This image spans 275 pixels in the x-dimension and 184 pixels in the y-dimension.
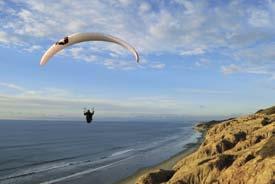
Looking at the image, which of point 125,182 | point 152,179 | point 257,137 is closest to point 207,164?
point 152,179

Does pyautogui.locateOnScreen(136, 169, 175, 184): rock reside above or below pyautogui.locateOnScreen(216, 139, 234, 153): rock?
below

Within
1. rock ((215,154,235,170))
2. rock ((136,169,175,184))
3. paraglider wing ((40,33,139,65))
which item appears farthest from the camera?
rock ((136,169,175,184))

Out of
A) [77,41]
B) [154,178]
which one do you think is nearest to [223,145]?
[154,178]

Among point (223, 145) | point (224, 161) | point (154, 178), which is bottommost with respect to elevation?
point (154, 178)

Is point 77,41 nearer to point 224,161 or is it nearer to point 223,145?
point 224,161

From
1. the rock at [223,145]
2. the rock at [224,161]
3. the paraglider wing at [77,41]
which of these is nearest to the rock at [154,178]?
the rock at [224,161]

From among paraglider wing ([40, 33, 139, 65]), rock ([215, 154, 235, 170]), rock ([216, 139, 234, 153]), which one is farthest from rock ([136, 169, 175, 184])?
paraglider wing ([40, 33, 139, 65])

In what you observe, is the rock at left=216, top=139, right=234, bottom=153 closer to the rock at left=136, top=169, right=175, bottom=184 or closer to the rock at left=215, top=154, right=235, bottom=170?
the rock at left=136, top=169, right=175, bottom=184

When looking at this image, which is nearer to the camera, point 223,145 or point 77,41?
point 77,41

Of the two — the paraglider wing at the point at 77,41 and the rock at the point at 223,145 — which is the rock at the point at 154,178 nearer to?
the rock at the point at 223,145
